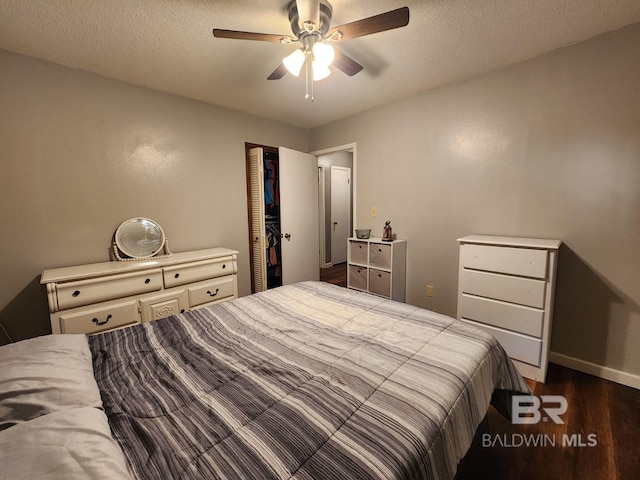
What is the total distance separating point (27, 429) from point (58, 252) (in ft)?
6.72

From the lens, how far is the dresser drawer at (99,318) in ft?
6.13

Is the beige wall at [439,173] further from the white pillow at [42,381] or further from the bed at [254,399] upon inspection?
the white pillow at [42,381]

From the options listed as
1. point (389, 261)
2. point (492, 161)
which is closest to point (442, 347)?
point (389, 261)

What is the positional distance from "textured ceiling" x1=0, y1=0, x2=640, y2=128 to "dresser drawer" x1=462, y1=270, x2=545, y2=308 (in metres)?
1.66

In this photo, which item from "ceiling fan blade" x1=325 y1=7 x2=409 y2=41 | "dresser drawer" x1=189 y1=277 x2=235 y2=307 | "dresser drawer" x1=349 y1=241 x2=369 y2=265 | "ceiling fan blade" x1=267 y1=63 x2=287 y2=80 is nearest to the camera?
"ceiling fan blade" x1=325 y1=7 x2=409 y2=41

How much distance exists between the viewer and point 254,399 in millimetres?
902

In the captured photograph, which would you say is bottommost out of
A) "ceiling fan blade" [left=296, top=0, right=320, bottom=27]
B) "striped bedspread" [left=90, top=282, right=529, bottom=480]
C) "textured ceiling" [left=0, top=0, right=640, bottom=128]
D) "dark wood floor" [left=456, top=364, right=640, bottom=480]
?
"dark wood floor" [left=456, top=364, right=640, bottom=480]

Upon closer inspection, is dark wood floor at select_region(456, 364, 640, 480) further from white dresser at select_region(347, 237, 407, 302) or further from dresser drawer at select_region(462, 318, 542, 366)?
white dresser at select_region(347, 237, 407, 302)

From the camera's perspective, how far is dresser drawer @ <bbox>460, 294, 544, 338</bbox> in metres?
1.92

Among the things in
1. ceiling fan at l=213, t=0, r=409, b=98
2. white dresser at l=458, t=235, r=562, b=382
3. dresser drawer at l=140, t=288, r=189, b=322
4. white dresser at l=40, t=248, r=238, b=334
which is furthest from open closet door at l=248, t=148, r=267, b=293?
white dresser at l=458, t=235, r=562, b=382

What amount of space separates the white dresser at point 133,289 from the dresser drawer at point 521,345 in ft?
7.57

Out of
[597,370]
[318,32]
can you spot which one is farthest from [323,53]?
[597,370]

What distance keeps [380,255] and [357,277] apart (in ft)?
1.38

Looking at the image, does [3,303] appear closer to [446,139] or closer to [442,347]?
[442,347]
